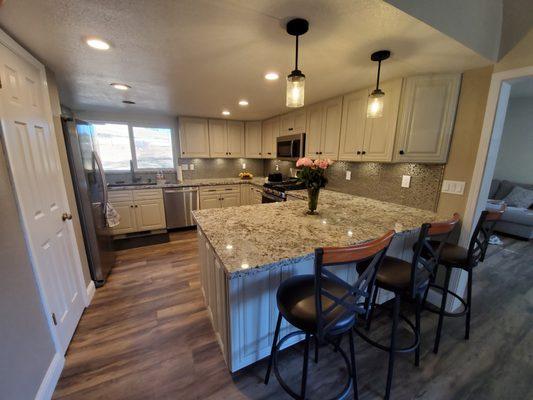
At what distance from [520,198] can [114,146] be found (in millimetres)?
7685

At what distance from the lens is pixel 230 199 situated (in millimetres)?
4523

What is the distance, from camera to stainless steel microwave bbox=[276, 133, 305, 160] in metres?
3.36

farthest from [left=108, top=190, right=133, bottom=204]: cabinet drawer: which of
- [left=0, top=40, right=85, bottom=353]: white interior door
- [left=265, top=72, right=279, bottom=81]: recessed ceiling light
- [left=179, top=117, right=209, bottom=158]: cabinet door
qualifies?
[left=265, top=72, right=279, bottom=81]: recessed ceiling light

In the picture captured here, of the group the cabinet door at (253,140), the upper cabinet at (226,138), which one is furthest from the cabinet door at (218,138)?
the cabinet door at (253,140)

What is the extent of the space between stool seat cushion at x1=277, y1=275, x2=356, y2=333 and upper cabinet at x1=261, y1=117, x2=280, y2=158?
3304 mm

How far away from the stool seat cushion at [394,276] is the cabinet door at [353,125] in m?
1.39

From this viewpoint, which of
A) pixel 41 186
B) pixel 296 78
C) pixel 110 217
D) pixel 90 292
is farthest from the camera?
pixel 110 217

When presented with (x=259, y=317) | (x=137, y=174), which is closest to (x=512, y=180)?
(x=259, y=317)

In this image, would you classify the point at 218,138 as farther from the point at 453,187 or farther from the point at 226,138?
the point at 453,187

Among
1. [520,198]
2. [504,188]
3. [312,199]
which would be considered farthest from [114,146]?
[504,188]

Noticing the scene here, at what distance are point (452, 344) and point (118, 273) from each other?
349 cm

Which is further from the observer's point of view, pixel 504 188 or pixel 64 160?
pixel 504 188

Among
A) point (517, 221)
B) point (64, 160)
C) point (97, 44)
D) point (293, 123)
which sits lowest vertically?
point (517, 221)

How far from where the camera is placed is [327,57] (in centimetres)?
163
